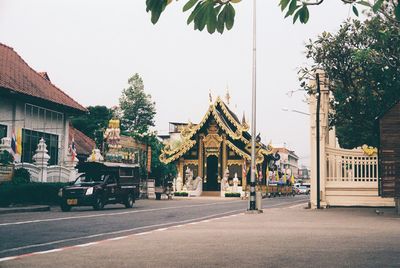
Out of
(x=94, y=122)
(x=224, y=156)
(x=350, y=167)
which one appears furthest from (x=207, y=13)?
(x=94, y=122)

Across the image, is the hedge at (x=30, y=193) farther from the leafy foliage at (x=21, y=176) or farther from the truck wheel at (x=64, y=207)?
the truck wheel at (x=64, y=207)

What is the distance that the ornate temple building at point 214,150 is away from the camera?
5628 cm

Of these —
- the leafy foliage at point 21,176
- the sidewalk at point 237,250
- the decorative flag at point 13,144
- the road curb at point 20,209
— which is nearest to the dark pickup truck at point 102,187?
the road curb at point 20,209

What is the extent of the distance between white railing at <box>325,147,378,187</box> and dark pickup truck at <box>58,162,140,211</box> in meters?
9.52

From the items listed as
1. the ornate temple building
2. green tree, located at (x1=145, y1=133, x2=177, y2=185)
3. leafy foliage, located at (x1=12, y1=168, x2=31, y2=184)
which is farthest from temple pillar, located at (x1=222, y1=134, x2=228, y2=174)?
leafy foliage, located at (x1=12, y1=168, x2=31, y2=184)

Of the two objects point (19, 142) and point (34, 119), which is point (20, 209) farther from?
point (34, 119)

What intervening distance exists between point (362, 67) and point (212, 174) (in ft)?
113

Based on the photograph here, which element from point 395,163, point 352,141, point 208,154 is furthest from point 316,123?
point 208,154

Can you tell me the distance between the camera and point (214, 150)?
57.5 meters

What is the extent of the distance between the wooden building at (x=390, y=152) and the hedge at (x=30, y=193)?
15.8 metres

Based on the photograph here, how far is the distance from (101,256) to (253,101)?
54.0 ft

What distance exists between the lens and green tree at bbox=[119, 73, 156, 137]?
9556cm

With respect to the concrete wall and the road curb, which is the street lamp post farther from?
the road curb

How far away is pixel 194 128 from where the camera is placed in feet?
190
